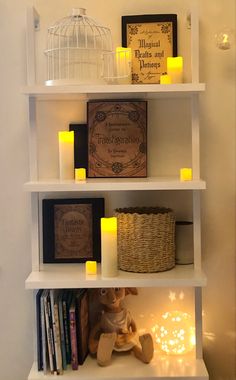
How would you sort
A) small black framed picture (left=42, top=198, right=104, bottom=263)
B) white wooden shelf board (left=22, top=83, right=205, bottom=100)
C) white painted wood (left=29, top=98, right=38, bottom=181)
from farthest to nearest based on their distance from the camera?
1. small black framed picture (left=42, top=198, right=104, bottom=263)
2. white painted wood (left=29, top=98, right=38, bottom=181)
3. white wooden shelf board (left=22, top=83, right=205, bottom=100)

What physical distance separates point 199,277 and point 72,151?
0.54m

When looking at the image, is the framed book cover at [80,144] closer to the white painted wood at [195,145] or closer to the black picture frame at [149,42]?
the black picture frame at [149,42]

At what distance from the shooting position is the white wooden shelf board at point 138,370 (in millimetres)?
1490

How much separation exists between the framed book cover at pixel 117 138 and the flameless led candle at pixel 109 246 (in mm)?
196

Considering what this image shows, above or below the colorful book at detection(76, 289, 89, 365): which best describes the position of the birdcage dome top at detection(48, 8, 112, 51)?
above

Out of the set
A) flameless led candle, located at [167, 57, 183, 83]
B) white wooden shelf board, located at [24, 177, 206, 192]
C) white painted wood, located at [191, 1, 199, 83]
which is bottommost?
white wooden shelf board, located at [24, 177, 206, 192]

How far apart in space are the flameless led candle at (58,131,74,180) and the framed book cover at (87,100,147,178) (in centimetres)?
9

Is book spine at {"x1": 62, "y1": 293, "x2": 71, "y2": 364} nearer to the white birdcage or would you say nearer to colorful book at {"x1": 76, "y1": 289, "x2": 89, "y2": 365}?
colorful book at {"x1": 76, "y1": 289, "x2": 89, "y2": 365}

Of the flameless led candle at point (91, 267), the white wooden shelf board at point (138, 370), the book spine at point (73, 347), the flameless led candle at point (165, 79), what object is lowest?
the white wooden shelf board at point (138, 370)

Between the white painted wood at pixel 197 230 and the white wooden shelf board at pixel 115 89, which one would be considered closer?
the white wooden shelf board at pixel 115 89

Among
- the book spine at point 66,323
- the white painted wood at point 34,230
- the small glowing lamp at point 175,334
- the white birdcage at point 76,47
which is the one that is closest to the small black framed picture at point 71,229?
the white painted wood at point 34,230

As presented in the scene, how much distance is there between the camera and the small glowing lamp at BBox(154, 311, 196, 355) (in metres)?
1.61

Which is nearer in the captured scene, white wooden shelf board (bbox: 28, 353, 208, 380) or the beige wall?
white wooden shelf board (bbox: 28, 353, 208, 380)

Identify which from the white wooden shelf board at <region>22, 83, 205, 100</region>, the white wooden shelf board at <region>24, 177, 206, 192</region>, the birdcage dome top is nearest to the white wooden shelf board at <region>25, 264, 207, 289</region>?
the white wooden shelf board at <region>24, 177, 206, 192</region>
